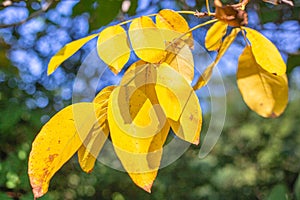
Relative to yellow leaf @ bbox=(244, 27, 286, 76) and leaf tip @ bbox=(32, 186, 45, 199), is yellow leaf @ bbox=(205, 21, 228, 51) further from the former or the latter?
leaf tip @ bbox=(32, 186, 45, 199)

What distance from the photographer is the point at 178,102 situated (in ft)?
1.33

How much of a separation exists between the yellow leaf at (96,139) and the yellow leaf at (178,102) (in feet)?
0.22

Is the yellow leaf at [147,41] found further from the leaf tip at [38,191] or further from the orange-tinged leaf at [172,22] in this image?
the leaf tip at [38,191]

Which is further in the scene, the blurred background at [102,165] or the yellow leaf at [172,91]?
the blurred background at [102,165]

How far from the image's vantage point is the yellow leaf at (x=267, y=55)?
416 millimetres

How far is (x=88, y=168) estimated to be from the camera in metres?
0.45

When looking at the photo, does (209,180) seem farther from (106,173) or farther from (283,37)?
(283,37)

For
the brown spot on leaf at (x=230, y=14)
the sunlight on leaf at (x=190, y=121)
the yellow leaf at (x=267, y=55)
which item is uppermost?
the brown spot on leaf at (x=230, y=14)

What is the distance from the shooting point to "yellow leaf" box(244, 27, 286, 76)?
1.37ft

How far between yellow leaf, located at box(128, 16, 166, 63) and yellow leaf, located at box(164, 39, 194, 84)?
0.04 ft

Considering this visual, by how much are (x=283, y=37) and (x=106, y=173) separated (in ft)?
5.13

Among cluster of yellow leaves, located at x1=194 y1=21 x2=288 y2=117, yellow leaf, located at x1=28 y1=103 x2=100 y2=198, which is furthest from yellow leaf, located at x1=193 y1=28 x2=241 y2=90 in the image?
yellow leaf, located at x1=28 y1=103 x2=100 y2=198

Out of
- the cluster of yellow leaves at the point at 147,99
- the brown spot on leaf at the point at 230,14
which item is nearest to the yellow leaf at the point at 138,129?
the cluster of yellow leaves at the point at 147,99

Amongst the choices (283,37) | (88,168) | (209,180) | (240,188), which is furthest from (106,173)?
(88,168)
